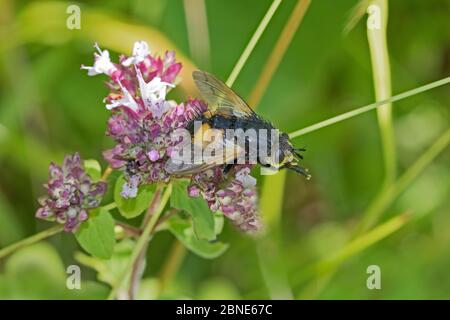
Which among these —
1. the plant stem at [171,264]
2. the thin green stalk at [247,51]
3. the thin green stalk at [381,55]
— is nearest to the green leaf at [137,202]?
the thin green stalk at [247,51]

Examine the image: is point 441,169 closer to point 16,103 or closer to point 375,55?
point 375,55

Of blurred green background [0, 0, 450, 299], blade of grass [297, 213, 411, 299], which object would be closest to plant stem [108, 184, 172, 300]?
blurred green background [0, 0, 450, 299]

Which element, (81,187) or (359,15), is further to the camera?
(359,15)

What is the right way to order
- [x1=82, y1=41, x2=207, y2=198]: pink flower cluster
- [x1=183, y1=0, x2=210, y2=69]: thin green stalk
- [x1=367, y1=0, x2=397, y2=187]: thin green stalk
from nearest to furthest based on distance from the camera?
[x1=82, y1=41, x2=207, y2=198]: pink flower cluster
[x1=367, y1=0, x2=397, y2=187]: thin green stalk
[x1=183, y1=0, x2=210, y2=69]: thin green stalk

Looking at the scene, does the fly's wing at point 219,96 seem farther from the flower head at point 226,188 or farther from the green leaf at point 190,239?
the green leaf at point 190,239

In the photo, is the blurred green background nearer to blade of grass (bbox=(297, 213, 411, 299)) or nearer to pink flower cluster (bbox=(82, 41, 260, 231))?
blade of grass (bbox=(297, 213, 411, 299))

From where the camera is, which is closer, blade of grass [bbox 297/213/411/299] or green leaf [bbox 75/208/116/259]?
green leaf [bbox 75/208/116/259]
